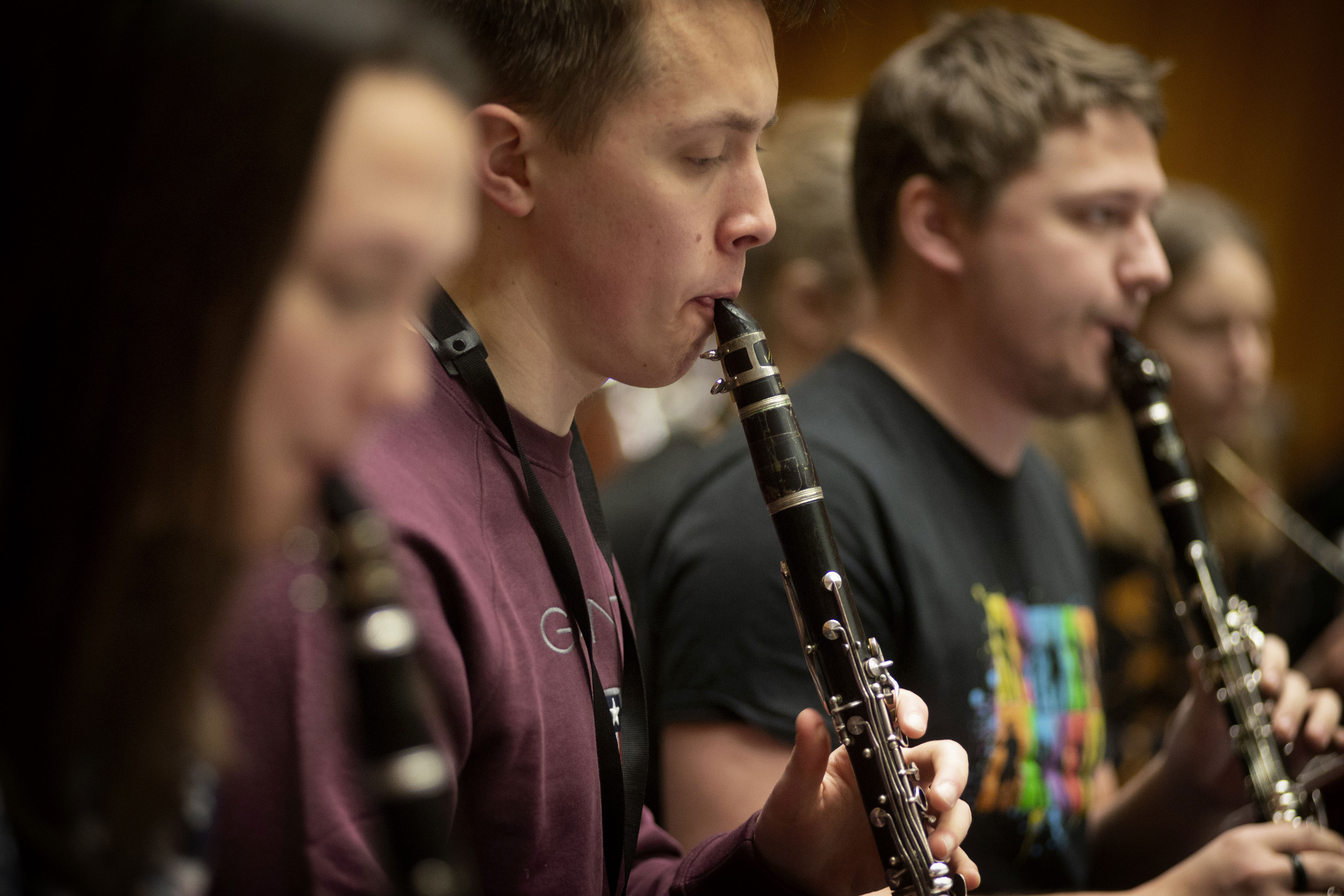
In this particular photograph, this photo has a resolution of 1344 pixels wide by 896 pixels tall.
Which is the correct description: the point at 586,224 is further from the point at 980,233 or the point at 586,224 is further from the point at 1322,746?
the point at 1322,746

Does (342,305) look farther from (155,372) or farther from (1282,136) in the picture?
(1282,136)

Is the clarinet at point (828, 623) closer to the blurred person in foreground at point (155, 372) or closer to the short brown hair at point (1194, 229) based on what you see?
the blurred person in foreground at point (155, 372)

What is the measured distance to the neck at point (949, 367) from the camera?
2398 mm

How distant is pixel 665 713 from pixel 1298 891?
99 cm

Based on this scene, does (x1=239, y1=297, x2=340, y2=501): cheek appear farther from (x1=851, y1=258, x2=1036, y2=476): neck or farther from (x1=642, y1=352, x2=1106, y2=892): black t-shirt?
(x1=851, y1=258, x2=1036, y2=476): neck

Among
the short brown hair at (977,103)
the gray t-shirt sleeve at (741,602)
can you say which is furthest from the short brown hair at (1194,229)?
the gray t-shirt sleeve at (741,602)

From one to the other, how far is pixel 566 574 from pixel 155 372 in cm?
74

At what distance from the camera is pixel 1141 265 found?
239cm

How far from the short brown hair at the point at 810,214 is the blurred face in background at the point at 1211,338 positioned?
1.02 metres

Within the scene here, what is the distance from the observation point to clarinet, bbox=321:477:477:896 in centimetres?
91

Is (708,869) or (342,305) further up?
(342,305)

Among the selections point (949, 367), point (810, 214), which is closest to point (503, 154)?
point (949, 367)

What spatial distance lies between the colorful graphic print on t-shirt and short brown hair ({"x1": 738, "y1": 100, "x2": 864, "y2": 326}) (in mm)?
1192

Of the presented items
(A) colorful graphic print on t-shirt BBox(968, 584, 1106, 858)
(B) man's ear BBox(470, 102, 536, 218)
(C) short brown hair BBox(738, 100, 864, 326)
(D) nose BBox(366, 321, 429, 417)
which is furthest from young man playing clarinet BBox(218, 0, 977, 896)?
(C) short brown hair BBox(738, 100, 864, 326)
